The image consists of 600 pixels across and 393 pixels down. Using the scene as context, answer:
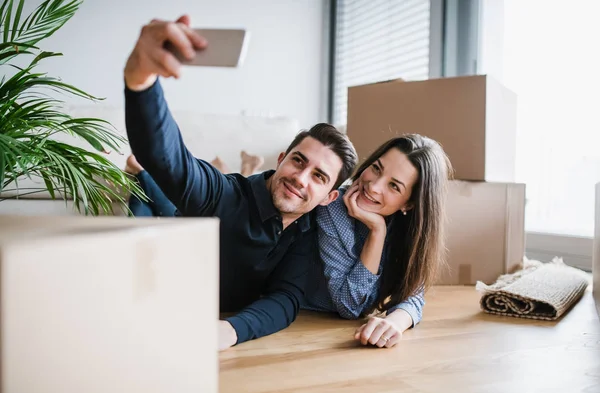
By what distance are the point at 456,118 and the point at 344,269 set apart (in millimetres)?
862

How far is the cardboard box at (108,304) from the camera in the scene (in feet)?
1.15

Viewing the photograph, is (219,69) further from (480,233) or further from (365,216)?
(365,216)

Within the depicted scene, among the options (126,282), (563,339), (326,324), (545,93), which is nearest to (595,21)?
(545,93)

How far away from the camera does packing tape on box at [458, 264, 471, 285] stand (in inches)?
74.7

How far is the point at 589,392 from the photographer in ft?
2.92

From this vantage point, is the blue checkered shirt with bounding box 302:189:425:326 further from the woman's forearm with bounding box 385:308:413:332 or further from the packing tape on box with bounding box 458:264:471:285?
the packing tape on box with bounding box 458:264:471:285

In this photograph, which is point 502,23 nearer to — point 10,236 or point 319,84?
point 319,84

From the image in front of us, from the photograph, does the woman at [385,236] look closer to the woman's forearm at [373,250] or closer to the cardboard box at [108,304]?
the woman's forearm at [373,250]

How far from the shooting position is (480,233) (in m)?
1.90

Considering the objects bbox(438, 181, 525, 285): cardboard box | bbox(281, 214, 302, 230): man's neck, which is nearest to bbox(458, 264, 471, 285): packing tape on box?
bbox(438, 181, 525, 285): cardboard box

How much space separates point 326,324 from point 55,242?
1.03 m

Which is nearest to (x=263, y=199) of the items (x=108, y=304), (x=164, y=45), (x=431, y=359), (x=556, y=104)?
(x=431, y=359)

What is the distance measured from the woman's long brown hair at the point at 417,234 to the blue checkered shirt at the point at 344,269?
0.04m

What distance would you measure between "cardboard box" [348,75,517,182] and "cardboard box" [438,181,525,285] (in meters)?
0.06
